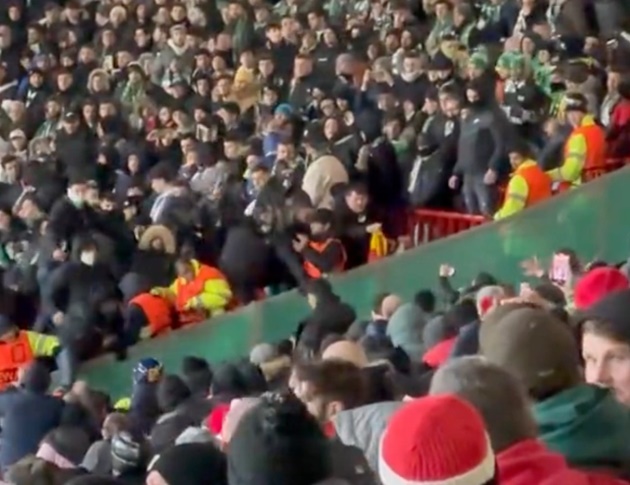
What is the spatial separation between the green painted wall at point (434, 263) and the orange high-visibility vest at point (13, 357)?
1.25 ft

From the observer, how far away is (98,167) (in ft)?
43.1

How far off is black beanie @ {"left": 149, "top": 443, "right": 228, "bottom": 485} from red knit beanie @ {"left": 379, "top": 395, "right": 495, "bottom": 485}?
3.71 feet

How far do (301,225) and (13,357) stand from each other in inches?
94.8

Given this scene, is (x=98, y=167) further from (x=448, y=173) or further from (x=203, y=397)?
(x=203, y=397)

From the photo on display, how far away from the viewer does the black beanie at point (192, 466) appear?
13.2ft

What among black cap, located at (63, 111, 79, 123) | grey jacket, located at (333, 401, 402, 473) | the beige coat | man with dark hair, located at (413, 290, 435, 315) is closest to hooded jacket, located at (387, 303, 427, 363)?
man with dark hair, located at (413, 290, 435, 315)

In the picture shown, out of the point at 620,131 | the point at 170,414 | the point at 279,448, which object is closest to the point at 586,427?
the point at 279,448

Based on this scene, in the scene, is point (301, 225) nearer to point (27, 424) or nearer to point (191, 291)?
A: point (191, 291)

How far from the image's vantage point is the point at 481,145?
11.0 m

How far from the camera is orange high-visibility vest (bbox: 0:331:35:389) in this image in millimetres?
9242

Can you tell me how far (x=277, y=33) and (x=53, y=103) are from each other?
227cm

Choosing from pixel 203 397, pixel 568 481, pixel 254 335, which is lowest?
pixel 254 335

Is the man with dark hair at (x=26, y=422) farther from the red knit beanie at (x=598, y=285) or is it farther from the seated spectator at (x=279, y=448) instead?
the seated spectator at (x=279, y=448)

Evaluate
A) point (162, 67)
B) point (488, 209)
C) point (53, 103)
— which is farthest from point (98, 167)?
point (488, 209)
